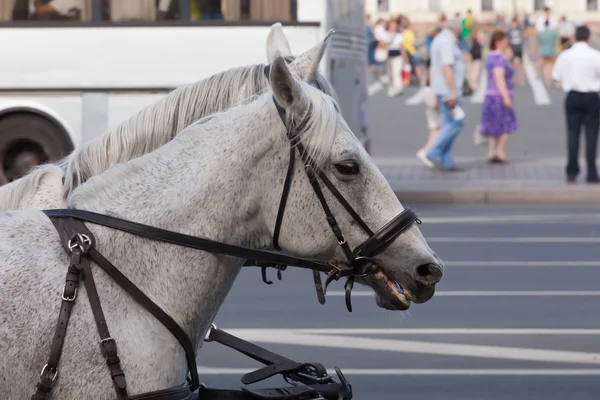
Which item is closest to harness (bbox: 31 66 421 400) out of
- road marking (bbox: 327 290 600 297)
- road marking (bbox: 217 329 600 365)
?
road marking (bbox: 217 329 600 365)

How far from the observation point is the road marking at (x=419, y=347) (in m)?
6.40

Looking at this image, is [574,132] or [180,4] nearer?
[180,4]

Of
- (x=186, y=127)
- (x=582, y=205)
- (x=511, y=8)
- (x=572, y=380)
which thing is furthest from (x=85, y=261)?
(x=511, y=8)

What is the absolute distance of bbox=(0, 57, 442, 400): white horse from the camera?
304cm

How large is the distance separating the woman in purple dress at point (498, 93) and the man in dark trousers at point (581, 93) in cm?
126

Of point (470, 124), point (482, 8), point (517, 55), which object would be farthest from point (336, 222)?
point (482, 8)

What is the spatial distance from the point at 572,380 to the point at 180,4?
700cm

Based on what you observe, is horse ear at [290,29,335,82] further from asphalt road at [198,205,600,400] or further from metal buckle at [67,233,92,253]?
asphalt road at [198,205,600,400]

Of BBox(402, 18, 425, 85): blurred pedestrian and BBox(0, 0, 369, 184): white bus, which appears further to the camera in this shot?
BBox(402, 18, 425, 85): blurred pedestrian

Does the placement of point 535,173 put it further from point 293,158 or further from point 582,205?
point 293,158

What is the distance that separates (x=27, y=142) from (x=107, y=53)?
47.2 inches

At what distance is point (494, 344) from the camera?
669cm

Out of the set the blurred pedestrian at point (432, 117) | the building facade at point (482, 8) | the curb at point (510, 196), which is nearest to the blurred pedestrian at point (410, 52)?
the blurred pedestrian at point (432, 117)

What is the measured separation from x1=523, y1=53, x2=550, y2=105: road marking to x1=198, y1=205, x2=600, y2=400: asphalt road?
61.5ft
